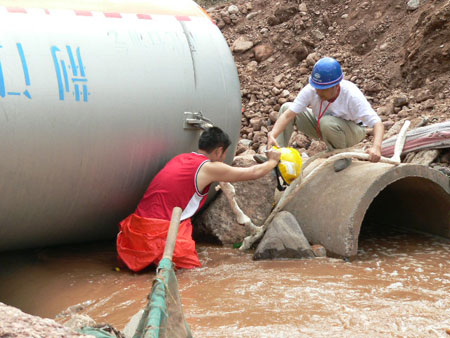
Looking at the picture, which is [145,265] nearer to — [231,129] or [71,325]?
[231,129]

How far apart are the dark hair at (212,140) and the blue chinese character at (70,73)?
2.90 feet

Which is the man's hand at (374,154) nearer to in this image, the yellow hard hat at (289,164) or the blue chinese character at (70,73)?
the yellow hard hat at (289,164)

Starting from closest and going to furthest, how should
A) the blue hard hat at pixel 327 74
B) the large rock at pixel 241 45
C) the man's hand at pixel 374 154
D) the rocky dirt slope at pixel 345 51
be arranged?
the man's hand at pixel 374 154 → the blue hard hat at pixel 327 74 → the rocky dirt slope at pixel 345 51 → the large rock at pixel 241 45

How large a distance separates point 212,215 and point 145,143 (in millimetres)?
993

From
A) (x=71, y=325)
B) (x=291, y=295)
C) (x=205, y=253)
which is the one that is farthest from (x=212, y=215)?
(x=71, y=325)

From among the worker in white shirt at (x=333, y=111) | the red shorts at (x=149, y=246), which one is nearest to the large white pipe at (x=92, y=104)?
the red shorts at (x=149, y=246)

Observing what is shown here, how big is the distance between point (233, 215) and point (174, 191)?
881 mm

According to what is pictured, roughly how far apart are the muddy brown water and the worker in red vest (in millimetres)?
143

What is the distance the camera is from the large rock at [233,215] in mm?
4855

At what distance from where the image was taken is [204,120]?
4.59m

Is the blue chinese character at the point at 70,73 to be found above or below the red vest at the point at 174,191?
above

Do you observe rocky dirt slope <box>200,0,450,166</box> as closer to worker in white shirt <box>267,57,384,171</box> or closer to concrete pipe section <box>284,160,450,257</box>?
concrete pipe section <box>284,160,450,257</box>

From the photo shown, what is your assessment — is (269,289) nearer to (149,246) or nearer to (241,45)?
(149,246)

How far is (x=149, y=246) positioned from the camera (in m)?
4.16
